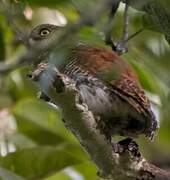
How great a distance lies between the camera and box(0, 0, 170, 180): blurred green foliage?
10.2 feet

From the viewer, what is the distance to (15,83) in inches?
193

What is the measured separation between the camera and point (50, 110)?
444cm

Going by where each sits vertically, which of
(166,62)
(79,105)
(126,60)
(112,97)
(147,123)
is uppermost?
(126,60)

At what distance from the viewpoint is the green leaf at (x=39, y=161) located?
3.61 m

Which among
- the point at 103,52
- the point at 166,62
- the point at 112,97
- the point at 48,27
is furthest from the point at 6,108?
the point at 166,62

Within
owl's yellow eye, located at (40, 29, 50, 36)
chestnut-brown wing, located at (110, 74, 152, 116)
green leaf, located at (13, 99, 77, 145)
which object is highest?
owl's yellow eye, located at (40, 29, 50, 36)

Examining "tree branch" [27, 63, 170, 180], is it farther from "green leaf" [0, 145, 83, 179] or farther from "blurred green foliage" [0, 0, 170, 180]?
"green leaf" [0, 145, 83, 179]

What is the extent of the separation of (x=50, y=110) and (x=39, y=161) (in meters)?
0.80

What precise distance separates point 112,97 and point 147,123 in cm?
30

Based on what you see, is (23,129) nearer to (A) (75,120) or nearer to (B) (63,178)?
(B) (63,178)

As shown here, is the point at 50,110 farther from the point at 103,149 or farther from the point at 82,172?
the point at 103,149

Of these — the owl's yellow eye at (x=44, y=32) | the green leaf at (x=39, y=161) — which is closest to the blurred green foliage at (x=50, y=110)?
the green leaf at (x=39, y=161)

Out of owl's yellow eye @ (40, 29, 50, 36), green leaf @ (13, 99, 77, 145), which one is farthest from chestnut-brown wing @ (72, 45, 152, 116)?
green leaf @ (13, 99, 77, 145)

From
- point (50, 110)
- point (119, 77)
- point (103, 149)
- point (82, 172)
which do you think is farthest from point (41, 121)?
point (103, 149)
